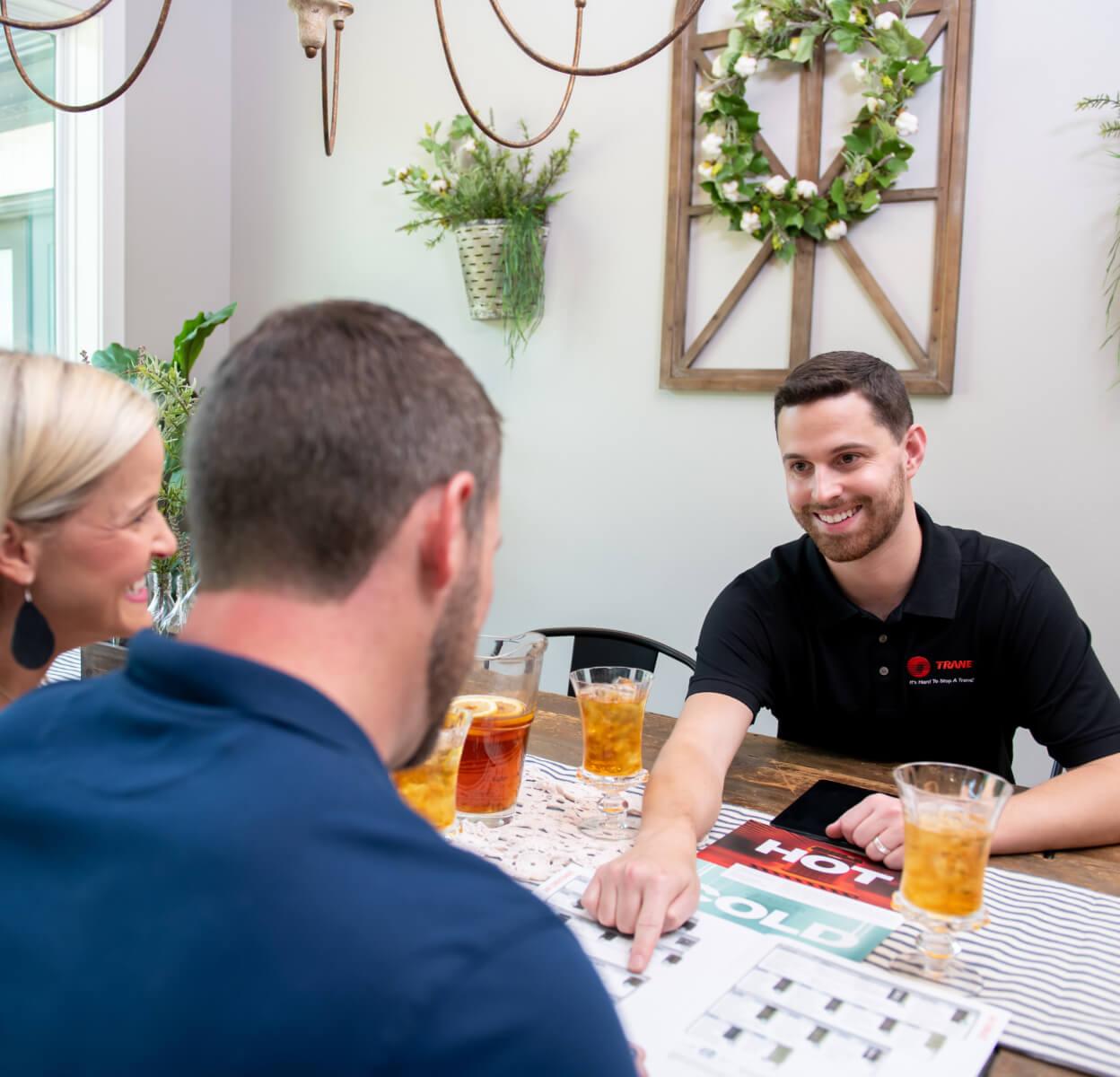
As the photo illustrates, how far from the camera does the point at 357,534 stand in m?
0.63

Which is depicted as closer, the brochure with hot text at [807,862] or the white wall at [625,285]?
the brochure with hot text at [807,862]

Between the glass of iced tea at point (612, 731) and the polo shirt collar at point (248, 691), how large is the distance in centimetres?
79

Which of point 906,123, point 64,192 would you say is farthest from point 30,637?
point 64,192

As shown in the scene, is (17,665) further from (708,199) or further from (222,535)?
(708,199)

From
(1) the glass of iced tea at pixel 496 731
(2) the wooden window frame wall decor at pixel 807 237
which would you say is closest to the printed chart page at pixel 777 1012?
(1) the glass of iced tea at pixel 496 731

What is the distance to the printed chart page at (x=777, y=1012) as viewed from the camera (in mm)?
834

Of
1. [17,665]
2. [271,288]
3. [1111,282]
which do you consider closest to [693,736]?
[17,665]

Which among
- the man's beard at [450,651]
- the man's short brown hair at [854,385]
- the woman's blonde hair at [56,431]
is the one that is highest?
the man's short brown hair at [854,385]

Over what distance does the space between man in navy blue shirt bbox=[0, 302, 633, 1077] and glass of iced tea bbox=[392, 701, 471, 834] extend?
41 cm

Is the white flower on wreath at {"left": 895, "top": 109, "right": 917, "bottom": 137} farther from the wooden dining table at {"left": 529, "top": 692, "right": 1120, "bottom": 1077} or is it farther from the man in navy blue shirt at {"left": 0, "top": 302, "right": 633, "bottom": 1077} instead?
the man in navy blue shirt at {"left": 0, "top": 302, "right": 633, "bottom": 1077}

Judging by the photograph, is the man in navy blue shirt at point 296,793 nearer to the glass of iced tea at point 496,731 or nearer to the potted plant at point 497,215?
the glass of iced tea at point 496,731

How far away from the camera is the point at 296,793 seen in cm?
52

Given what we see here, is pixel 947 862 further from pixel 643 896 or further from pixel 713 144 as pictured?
pixel 713 144

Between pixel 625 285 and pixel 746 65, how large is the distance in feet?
2.26
